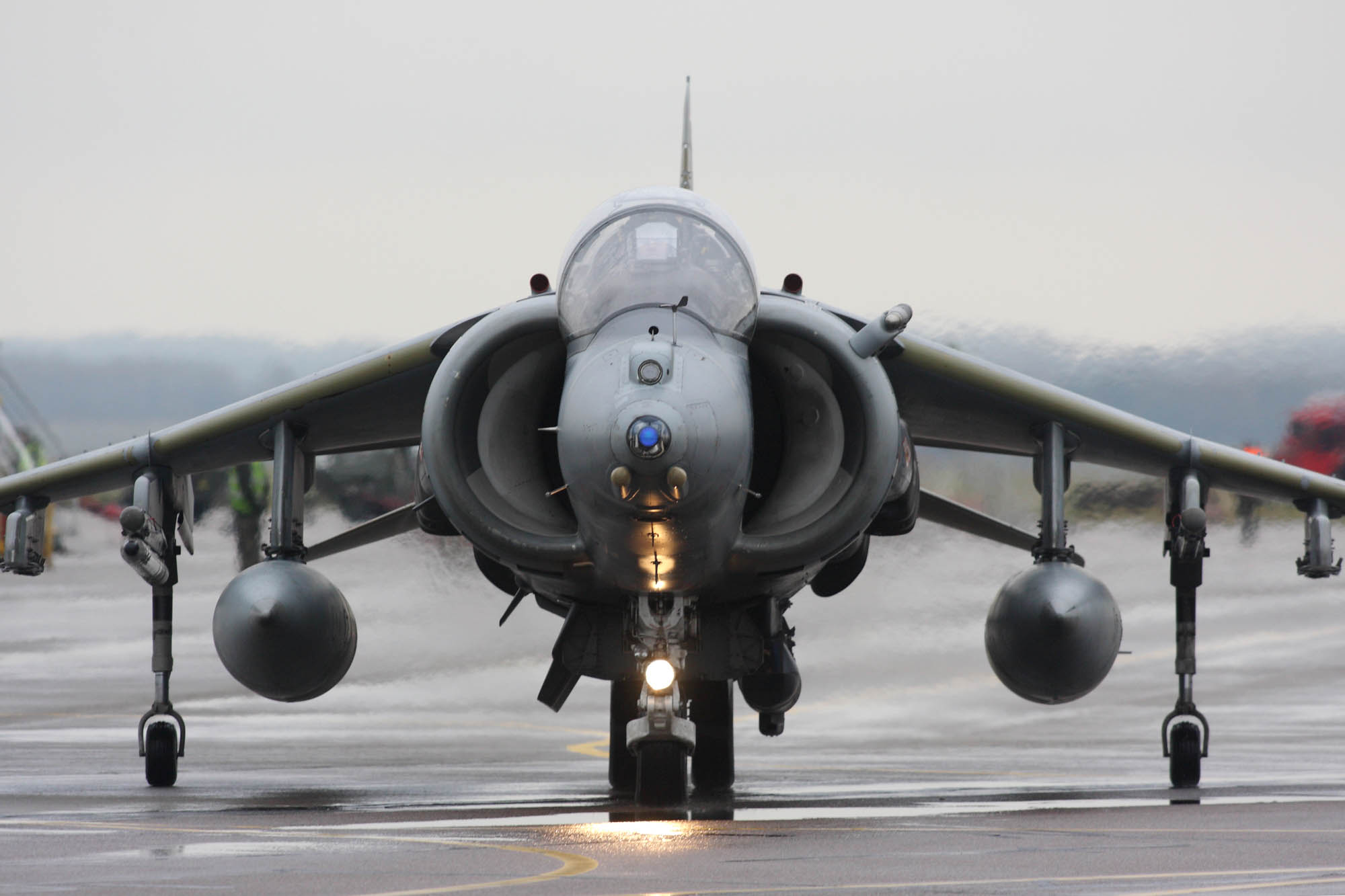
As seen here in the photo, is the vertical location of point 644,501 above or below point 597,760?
above

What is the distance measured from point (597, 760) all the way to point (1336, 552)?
8177mm

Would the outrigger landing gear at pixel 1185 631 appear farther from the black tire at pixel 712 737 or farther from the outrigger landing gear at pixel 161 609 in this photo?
the outrigger landing gear at pixel 161 609

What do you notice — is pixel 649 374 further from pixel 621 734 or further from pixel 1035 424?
pixel 621 734

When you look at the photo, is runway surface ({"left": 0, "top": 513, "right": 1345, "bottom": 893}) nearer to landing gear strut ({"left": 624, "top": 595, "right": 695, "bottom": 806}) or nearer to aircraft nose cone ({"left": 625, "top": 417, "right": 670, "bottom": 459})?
landing gear strut ({"left": 624, "top": 595, "right": 695, "bottom": 806})

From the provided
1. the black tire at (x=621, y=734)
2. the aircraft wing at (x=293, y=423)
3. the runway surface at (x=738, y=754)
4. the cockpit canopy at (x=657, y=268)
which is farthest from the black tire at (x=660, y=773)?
the aircraft wing at (x=293, y=423)

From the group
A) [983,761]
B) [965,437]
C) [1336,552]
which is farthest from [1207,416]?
[965,437]

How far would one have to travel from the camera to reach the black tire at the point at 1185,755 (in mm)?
13375

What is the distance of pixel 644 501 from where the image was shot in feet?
30.6

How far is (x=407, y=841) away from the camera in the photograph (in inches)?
331

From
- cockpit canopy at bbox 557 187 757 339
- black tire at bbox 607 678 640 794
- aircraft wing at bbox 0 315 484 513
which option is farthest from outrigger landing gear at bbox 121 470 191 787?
cockpit canopy at bbox 557 187 757 339

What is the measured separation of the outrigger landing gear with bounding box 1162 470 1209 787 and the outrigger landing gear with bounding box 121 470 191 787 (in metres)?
6.59

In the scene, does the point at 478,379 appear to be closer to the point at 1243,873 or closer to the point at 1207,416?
the point at 1243,873

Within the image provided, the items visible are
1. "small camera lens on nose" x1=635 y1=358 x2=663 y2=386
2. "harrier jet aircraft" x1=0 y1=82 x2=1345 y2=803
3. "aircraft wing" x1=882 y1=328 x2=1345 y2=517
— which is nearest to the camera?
"small camera lens on nose" x1=635 y1=358 x2=663 y2=386

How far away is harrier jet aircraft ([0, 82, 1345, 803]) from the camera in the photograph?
9820mm
